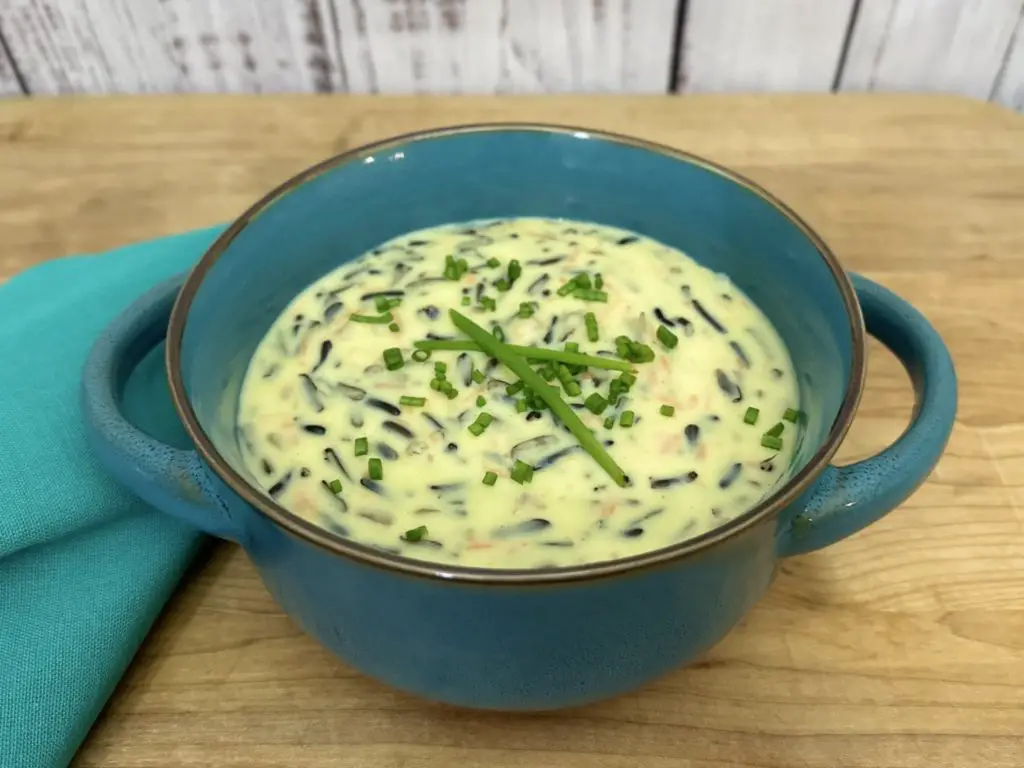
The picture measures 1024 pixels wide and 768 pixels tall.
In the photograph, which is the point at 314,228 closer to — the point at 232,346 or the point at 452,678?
the point at 232,346

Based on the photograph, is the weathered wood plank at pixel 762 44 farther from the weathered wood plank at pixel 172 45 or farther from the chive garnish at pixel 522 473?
the chive garnish at pixel 522 473

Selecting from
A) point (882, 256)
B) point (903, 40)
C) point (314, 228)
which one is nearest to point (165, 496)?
point (314, 228)

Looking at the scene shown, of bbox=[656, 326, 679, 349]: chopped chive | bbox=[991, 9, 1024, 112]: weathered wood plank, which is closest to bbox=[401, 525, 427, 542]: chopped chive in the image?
bbox=[656, 326, 679, 349]: chopped chive

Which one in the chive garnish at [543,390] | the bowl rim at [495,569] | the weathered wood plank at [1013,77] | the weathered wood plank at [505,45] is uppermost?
the bowl rim at [495,569]

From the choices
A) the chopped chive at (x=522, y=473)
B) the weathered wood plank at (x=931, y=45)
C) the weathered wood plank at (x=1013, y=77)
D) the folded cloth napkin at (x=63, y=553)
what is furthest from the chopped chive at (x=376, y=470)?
the weathered wood plank at (x=1013, y=77)

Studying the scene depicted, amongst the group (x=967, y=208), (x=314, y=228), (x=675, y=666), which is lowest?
(x=967, y=208)

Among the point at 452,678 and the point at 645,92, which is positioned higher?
the point at 452,678
